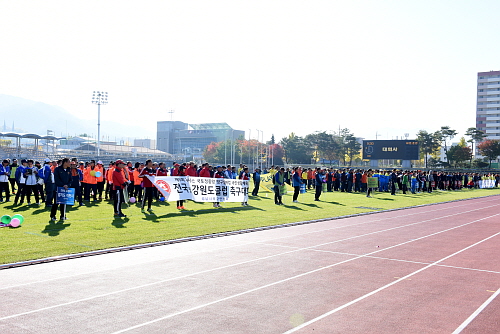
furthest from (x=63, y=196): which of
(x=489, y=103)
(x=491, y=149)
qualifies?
(x=489, y=103)

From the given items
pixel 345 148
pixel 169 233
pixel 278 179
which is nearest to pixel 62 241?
pixel 169 233

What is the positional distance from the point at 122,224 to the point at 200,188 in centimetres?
580

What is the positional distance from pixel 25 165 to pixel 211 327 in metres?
17.3

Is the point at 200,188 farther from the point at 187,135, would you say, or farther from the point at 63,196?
the point at 187,135

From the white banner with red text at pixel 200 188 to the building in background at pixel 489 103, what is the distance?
167451 mm

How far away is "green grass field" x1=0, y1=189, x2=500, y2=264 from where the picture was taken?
11.4 m

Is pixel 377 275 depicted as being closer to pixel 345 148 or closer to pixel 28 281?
pixel 28 281

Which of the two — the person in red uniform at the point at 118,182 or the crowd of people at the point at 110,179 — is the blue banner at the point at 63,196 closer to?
the crowd of people at the point at 110,179

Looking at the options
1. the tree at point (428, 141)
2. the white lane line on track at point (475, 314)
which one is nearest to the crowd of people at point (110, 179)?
the white lane line on track at point (475, 314)

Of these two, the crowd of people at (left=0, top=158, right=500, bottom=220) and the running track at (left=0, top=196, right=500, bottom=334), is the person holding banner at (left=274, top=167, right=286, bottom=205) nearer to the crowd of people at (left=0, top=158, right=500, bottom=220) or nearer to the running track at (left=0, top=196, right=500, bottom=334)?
the crowd of people at (left=0, top=158, right=500, bottom=220)

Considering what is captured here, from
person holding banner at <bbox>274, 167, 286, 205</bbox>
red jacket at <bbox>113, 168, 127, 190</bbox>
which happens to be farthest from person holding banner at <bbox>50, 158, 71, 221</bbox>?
person holding banner at <bbox>274, 167, 286, 205</bbox>

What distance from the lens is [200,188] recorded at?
20719 millimetres

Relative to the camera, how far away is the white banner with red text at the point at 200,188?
19.0 meters

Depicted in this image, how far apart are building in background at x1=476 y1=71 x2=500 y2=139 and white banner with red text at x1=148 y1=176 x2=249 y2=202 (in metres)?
167
